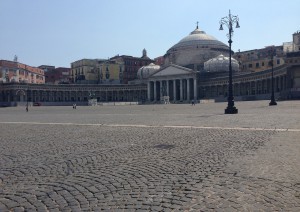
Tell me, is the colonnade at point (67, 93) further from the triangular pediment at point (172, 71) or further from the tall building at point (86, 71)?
the triangular pediment at point (172, 71)

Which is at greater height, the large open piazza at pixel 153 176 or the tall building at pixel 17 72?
the tall building at pixel 17 72

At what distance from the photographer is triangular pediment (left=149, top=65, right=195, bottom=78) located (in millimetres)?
116181

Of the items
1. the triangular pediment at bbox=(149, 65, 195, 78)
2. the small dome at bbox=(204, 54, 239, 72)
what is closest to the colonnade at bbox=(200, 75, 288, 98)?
the small dome at bbox=(204, 54, 239, 72)

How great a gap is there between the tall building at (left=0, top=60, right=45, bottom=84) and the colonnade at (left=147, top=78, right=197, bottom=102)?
141ft

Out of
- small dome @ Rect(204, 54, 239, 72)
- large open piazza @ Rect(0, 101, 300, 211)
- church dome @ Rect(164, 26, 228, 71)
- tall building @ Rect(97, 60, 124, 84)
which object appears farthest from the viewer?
tall building @ Rect(97, 60, 124, 84)

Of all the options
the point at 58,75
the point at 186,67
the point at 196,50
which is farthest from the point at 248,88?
the point at 58,75

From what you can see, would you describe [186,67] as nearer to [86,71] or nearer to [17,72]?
[86,71]

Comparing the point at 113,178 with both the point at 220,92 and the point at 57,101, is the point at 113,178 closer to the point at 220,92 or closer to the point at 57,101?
the point at 220,92

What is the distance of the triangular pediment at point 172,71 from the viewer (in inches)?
4574

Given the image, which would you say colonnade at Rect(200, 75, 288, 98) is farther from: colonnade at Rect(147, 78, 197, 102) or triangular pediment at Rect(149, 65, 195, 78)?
triangular pediment at Rect(149, 65, 195, 78)

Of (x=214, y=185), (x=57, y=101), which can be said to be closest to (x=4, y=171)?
(x=214, y=185)

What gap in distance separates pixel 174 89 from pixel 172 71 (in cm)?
643

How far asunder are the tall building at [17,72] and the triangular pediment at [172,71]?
144 ft

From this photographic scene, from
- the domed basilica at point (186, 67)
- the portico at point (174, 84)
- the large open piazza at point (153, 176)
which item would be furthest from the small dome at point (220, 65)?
the large open piazza at point (153, 176)
